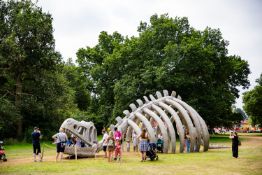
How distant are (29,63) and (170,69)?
14.8 m

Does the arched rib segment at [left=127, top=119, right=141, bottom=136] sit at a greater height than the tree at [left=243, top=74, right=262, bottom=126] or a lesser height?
lesser

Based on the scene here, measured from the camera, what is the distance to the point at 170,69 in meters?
39.1

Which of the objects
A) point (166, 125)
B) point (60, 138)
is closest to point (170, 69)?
point (166, 125)

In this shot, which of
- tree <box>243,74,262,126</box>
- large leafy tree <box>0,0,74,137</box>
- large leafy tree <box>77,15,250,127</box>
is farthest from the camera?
tree <box>243,74,262,126</box>

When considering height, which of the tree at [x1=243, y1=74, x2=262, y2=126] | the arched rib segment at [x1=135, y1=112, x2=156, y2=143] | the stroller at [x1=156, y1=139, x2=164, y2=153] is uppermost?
the tree at [x1=243, y1=74, x2=262, y2=126]

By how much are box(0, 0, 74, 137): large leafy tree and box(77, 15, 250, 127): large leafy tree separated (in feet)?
23.6

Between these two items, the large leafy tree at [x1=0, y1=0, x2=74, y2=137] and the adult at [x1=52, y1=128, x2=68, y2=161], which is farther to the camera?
the large leafy tree at [x1=0, y1=0, x2=74, y2=137]

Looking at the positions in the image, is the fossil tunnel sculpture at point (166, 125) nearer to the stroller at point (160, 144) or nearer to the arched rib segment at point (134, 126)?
the arched rib segment at point (134, 126)

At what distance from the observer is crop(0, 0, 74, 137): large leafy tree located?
35.5 metres

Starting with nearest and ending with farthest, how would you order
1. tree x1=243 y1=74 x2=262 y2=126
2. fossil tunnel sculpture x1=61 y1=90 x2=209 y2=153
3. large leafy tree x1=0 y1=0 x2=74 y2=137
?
fossil tunnel sculpture x1=61 y1=90 x2=209 y2=153
large leafy tree x1=0 y1=0 x2=74 y2=137
tree x1=243 y1=74 x2=262 y2=126

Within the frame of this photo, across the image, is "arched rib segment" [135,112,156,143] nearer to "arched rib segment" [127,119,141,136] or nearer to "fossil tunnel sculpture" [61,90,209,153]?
"fossil tunnel sculpture" [61,90,209,153]

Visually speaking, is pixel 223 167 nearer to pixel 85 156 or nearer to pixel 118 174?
pixel 118 174

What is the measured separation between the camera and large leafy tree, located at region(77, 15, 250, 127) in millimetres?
38719

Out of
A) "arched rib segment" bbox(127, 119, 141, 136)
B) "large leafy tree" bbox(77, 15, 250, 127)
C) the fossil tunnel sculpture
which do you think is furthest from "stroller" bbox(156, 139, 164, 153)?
"large leafy tree" bbox(77, 15, 250, 127)
